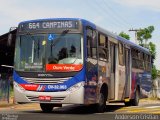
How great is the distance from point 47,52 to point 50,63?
0.40 metres

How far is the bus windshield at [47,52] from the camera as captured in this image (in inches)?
627

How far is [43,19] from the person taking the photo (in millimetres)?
16812

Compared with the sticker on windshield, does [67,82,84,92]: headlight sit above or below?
below

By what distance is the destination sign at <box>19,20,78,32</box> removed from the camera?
16344 millimetres

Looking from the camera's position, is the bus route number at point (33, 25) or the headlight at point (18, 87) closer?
the headlight at point (18, 87)

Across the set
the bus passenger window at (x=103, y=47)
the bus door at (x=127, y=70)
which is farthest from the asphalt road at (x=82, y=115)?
the bus passenger window at (x=103, y=47)

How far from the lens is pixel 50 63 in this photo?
16.0 metres

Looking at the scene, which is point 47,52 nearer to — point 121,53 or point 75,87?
point 75,87

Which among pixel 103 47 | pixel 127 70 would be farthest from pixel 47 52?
pixel 127 70

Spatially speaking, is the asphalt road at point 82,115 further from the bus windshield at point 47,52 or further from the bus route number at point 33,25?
the bus route number at point 33,25

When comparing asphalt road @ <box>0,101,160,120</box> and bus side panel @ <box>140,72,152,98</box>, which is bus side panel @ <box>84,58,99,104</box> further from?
bus side panel @ <box>140,72,152,98</box>

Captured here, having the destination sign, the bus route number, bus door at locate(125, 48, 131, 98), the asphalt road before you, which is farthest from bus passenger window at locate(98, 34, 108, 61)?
bus door at locate(125, 48, 131, 98)

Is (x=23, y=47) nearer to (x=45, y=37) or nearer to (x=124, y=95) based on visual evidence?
(x=45, y=37)

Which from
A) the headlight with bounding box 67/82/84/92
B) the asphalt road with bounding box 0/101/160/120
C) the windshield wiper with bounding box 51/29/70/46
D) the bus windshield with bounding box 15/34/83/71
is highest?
the windshield wiper with bounding box 51/29/70/46
